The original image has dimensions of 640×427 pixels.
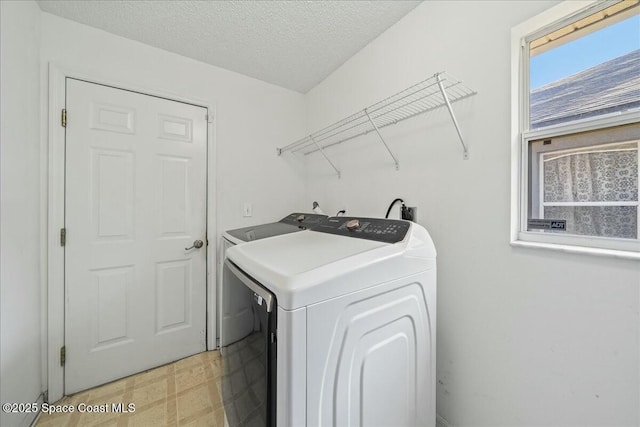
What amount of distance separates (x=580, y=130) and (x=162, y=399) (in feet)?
8.72

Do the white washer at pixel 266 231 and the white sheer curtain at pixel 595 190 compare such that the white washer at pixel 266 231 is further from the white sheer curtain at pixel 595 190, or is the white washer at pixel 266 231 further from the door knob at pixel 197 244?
the white sheer curtain at pixel 595 190

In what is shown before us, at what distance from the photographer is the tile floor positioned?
143 centimetres

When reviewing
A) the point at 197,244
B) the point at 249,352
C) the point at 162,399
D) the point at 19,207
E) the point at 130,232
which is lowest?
the point at 162,399

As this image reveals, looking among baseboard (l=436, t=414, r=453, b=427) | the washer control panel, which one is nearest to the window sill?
the washer control panel

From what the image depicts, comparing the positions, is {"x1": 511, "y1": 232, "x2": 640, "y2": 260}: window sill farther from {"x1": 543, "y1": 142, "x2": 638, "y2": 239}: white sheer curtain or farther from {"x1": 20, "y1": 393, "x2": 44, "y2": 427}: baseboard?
{"x1": 20, "y1": 393, "x2": 44, "y2": 427}: baseboard

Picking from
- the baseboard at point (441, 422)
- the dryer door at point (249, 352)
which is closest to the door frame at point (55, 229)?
the dryer door at point (249, 352)

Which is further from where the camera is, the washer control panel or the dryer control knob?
the dryer control knob

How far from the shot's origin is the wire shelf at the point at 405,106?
1222 mm

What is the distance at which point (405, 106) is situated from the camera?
1.47 metres

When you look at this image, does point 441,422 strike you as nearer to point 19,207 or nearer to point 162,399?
point 162,399

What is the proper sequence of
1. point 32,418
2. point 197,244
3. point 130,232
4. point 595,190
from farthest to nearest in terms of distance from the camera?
1. point 197,244
2. point 130,232
3. point 32,418
4. point 595,190

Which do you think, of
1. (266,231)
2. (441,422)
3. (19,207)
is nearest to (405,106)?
A: (266,231)

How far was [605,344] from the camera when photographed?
0.85 metres

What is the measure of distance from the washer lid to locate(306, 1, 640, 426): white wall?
309 mm
